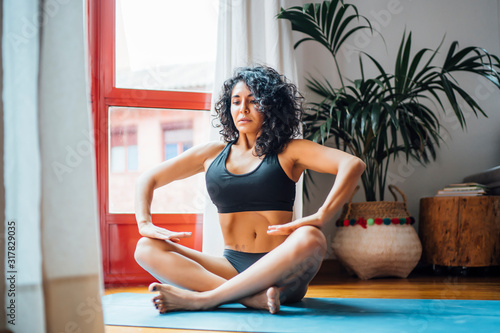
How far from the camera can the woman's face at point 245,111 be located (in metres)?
1.82

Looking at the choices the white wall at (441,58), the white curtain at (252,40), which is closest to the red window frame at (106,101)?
the white curtain at (252,40)

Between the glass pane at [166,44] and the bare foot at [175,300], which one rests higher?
the glass pane at [166,44]

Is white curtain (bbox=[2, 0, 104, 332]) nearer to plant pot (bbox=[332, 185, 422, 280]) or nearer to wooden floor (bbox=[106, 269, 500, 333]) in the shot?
wooden floor (bbox=[106, 269, 500, 333])

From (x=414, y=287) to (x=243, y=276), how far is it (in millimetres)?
1143

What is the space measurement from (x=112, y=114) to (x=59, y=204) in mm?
1863

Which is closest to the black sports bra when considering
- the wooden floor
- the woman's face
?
the woman's face

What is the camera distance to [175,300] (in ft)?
5.03

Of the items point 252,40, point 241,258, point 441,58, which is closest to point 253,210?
point 241,258

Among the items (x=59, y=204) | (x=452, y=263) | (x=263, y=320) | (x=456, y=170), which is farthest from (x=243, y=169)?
(x=456, y=170)

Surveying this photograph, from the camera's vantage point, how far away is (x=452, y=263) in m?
2.69

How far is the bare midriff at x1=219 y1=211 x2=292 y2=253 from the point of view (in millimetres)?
1749

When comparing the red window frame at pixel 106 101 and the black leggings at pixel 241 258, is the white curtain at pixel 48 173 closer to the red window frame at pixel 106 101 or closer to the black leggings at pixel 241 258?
the black leggings at pixel 241 258

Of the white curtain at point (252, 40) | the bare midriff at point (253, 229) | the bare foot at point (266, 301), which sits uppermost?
the white curtain at point (252, 40)

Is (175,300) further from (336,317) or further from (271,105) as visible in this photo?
(271,105)
